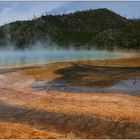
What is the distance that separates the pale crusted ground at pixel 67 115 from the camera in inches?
365

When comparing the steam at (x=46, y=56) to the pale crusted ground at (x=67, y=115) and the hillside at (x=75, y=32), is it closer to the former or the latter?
the pale crusted ground at (x=67, y=115)

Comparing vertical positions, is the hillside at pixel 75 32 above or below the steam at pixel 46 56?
above

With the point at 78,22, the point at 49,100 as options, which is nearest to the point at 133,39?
the point at 78,22

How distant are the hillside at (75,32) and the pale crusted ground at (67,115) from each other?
62.5 m

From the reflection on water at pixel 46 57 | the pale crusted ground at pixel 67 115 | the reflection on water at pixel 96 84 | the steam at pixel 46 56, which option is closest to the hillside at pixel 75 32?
the steam at pixel 46 56

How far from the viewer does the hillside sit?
84312mm

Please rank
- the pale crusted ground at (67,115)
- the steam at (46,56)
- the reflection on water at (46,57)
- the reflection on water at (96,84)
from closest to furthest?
the pale crusted ground at (67,115) < the reflection on water at (96,84) < the steam at (46,56) < the reflection on water at (46,57)

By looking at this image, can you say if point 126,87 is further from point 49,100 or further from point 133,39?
point 133,39

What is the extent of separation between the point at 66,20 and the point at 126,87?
107329mm

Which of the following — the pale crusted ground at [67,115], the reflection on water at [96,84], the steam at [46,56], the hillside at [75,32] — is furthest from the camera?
the hillside at [75,32]

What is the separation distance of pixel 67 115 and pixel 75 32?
10074cm

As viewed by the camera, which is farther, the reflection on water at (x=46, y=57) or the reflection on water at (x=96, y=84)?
the reflection on water at (x=46, y=57)

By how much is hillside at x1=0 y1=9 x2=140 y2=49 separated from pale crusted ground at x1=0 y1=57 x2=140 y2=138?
205 ft

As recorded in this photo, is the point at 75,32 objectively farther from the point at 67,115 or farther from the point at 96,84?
the point at 67,115
